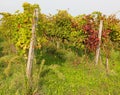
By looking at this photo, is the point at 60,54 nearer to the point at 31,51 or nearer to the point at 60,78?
the point at 60,78

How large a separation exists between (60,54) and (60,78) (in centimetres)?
316

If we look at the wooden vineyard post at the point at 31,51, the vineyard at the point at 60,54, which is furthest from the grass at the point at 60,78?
the wooden vineyard post at the point at 31,51

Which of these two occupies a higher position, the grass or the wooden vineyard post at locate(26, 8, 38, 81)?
the wooden vineyard post at locate(26, 8, 38, 81)

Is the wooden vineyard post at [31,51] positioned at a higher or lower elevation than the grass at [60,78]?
higher

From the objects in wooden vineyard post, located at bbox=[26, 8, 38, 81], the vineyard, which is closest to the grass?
the vineyard

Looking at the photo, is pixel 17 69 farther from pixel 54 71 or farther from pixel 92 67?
pixel 92 67

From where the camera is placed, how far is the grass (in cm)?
1034

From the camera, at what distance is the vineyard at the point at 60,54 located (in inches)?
429

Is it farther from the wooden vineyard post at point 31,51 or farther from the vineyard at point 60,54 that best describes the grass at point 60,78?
the wooden vineyard post at point 31,51

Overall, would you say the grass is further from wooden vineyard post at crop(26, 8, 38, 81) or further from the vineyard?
wooden vineyard post at crop(26, 8, 38, 81)

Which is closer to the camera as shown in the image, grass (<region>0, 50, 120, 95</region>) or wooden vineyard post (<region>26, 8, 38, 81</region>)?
grass (<region>0, 50, 120, 95</region>)

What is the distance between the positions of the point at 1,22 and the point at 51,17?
8.77ft

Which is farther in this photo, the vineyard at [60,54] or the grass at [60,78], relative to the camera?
the vineyard at [60,54]

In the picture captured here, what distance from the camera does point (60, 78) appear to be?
11805 mm
